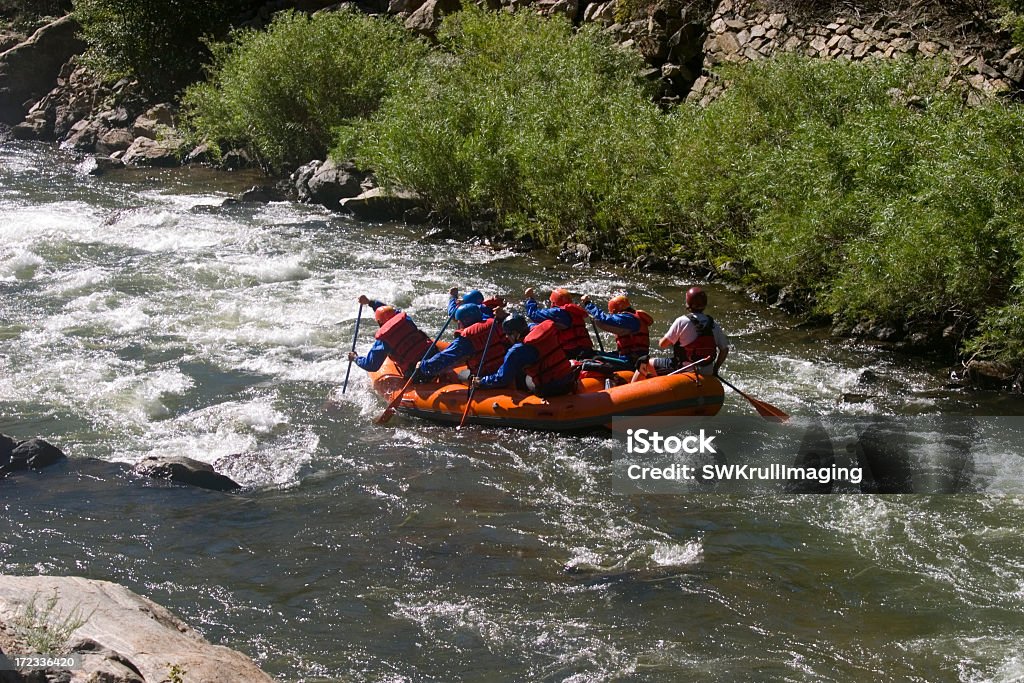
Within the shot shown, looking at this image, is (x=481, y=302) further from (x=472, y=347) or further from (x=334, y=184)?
(x=334, y=184)

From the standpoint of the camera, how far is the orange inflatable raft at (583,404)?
9023mm

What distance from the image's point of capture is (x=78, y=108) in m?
29.2

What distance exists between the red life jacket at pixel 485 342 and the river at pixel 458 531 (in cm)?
78

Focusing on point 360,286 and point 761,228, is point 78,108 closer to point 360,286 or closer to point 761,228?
point 360,286

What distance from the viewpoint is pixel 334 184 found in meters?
19.3

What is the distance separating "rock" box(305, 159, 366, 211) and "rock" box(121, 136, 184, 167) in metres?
5.66

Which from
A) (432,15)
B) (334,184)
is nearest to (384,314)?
(334,184)

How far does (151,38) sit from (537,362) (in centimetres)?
2153

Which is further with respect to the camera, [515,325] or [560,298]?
[560,298]

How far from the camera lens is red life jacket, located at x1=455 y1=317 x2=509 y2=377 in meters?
9.75

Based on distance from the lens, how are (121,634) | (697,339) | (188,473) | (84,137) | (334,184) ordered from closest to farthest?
(121,634) → (188,473) → (697,339) → (334,184) → (84,137)

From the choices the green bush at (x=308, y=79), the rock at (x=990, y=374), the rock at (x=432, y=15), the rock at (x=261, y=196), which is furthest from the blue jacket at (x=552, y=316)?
the rock at (x=432, y=15)

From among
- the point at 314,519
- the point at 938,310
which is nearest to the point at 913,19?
the point at 938,310

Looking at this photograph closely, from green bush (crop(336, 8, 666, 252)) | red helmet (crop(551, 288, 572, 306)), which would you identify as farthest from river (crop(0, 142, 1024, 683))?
green bush (crop(336, 8, 666, 252))
